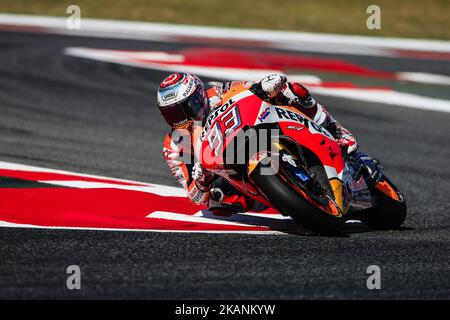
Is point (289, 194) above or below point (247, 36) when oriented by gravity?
below

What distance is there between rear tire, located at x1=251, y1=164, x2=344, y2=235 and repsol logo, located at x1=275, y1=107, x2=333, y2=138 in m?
0.59

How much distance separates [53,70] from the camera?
15258 millimetres

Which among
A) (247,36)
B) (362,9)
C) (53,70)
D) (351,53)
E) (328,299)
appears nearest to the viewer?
(328,299)

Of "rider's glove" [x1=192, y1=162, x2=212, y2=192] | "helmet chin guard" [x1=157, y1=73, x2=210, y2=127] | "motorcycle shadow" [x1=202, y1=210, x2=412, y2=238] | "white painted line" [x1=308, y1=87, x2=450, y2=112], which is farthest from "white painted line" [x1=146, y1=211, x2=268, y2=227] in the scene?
"white painted line" [x1=308, y1=87, x2=450, y2=112]

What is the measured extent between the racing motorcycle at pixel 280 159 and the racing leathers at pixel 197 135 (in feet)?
0.37

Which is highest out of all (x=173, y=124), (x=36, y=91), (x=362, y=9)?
(x=362, y=9)

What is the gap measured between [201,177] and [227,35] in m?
12.2

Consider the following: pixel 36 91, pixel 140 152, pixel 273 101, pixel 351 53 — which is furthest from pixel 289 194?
pixel 351 53

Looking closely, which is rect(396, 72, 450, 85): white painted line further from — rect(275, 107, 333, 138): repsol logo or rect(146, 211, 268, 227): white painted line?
rect(275, 107, 333, 138): repsol logo

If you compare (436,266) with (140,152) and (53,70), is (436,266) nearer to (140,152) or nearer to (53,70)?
(140,152)

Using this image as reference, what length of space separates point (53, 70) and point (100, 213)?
25.9ft

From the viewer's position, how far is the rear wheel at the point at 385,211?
7.67 metres

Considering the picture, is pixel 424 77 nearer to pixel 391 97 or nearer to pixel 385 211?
pixel 391 97

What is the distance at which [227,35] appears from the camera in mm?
19156
